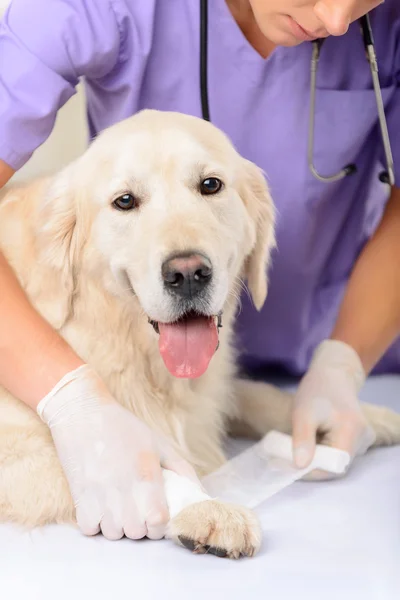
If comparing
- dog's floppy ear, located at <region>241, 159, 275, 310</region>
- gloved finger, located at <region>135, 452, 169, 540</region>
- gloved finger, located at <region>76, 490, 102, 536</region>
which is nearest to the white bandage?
gloved finger, located at <region>135, 452, 169, 540</region>

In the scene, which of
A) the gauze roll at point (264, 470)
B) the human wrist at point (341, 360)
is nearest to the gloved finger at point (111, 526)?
the gauze roll at point (264, 470)

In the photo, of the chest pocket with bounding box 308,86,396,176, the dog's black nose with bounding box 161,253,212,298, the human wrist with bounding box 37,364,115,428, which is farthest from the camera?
the chest pocket with bounding box 308,86,396,176

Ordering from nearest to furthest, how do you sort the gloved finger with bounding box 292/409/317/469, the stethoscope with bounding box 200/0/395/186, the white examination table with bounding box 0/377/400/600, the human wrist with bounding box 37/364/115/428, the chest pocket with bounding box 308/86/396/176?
the white examination table with bounding box 0/377/400/600, the human wrist with bounding box 37/364/115/428, the gloved finger with bounding box 292/409/317/469, the stethoscope with bounding box 200/0/395/186, the chest pocket with bounding box 308/86/396/176

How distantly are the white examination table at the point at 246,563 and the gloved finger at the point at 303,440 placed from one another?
111 mm

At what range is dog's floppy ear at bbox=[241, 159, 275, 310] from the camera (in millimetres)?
1520

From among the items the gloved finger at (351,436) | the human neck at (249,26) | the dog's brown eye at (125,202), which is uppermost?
the human neck at (249,26)

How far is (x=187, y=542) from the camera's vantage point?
47.0 inches

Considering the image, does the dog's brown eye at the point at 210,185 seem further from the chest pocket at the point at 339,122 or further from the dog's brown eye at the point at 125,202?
the chest pocket at the point at 339,122

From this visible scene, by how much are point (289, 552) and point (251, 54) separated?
3.34 ft

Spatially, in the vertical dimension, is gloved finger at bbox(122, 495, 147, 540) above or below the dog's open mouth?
below

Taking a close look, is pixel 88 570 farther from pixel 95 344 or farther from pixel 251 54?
pixel 251 54

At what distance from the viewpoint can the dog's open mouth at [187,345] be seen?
52.4 inches

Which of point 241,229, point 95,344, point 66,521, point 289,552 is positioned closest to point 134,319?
point 95,344

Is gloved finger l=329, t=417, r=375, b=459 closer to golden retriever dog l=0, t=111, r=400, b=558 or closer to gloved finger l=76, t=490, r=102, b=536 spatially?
golden retriever dog l=0, t=111, r=400, b=558
